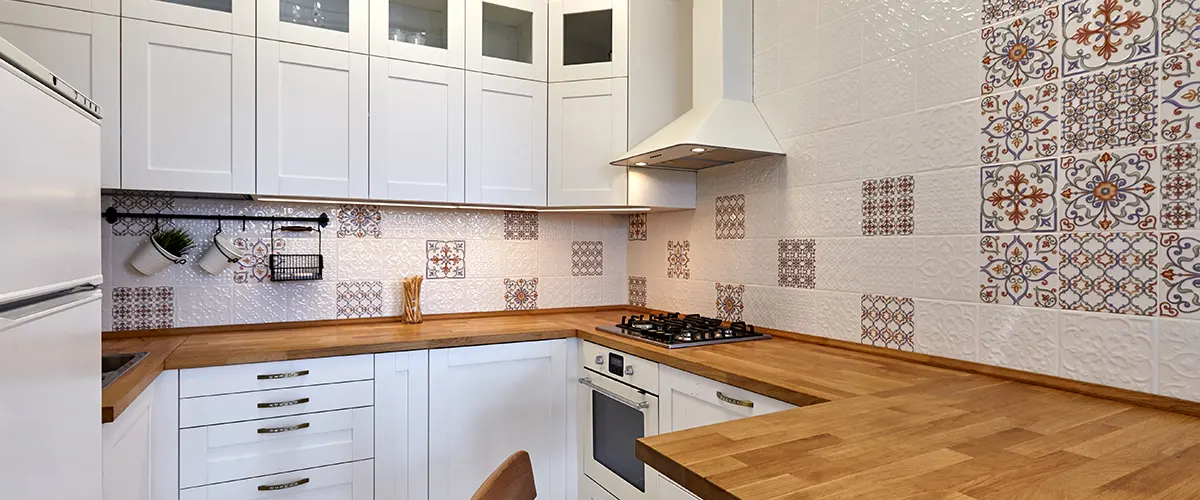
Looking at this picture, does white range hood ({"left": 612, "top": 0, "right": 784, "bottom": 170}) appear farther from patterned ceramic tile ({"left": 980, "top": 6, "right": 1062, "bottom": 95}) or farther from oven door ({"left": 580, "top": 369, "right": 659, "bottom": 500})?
oven door ({"left": 580, "top": 369, "right": 659, "bottom": 500})

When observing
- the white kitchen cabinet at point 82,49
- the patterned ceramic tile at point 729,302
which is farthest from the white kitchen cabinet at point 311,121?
the patterned ceramic tile at point 729,302

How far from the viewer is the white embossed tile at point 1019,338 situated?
1409 millimetres

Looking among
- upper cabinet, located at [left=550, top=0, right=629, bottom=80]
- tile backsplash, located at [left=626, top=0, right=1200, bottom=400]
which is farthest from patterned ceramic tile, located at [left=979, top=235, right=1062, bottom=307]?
upper cabinet, located at [left=550, top=0, right=629, bottom=80]

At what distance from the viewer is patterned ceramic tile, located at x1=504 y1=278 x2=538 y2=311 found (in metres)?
2.80

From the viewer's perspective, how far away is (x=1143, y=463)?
893 millimetres

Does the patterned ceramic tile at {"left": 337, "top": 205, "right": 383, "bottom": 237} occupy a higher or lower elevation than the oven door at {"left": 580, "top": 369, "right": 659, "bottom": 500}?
higher

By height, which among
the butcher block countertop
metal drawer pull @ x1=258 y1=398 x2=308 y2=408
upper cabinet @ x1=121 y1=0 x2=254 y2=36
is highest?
upper cabinet @ x1=121 y1=0 x2=254 y2=36

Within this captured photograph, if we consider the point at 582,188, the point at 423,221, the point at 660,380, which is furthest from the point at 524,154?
the point at 660,380

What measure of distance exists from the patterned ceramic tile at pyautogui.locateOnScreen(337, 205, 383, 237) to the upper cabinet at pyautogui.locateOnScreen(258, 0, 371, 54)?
644mm

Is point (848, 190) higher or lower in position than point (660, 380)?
higher

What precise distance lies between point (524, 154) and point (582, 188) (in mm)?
287

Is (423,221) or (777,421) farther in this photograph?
(423,221)

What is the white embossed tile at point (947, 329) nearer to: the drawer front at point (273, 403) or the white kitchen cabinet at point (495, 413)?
the white kitchen cabinet at point (495, 413)

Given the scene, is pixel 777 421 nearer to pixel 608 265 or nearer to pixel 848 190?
pixel 848 190
